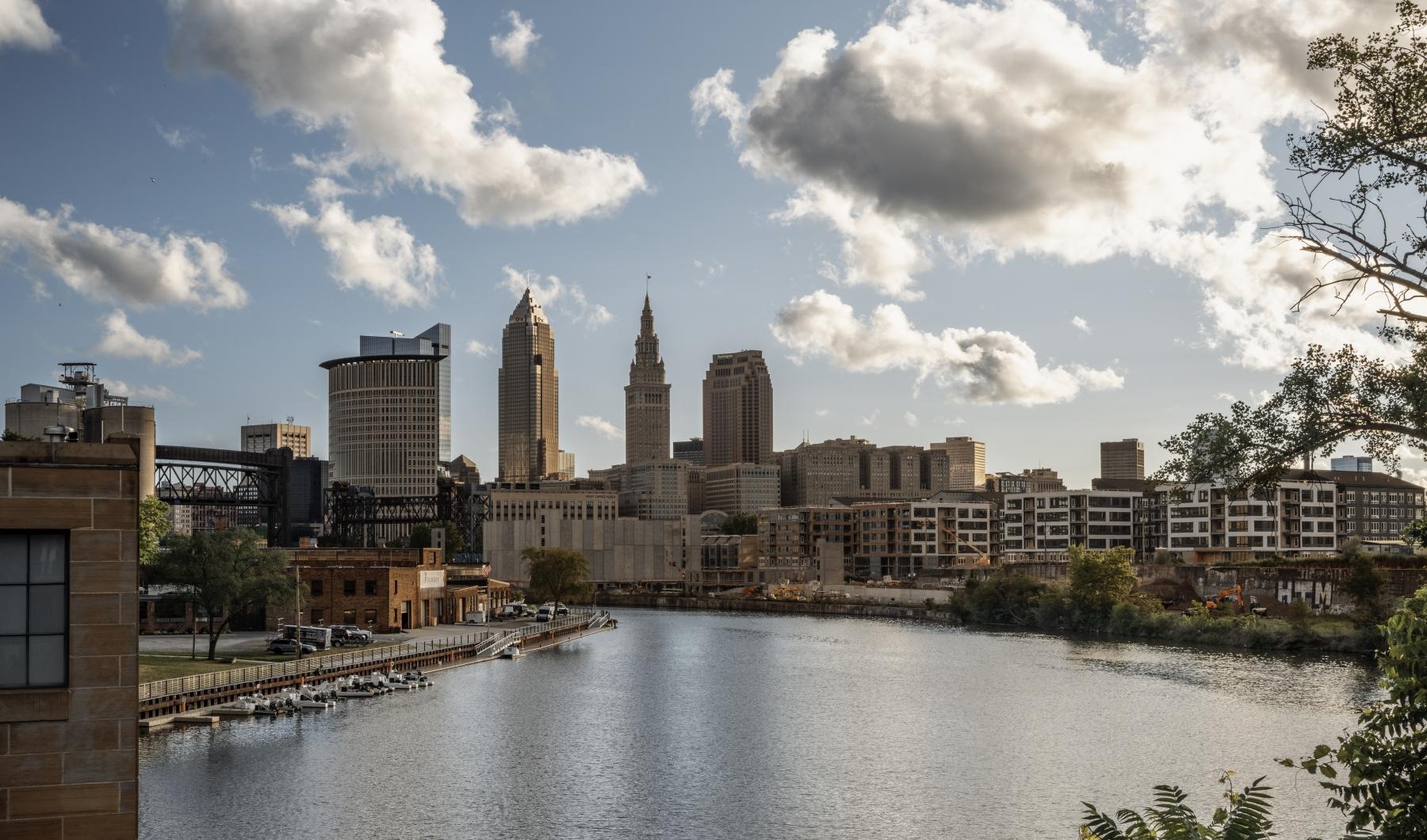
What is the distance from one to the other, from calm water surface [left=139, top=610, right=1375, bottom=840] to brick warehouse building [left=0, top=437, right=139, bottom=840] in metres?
27.7

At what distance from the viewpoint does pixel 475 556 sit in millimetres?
162375

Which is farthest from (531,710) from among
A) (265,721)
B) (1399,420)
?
(1399,420)

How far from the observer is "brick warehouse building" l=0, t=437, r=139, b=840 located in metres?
17.3

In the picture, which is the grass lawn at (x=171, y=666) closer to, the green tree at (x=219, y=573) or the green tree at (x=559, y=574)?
the green tree at (x=219, y=573)

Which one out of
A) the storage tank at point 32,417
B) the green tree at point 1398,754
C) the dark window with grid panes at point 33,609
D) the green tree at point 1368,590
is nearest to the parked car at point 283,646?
the storage tank at point 32,417

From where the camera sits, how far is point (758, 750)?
61.6 m

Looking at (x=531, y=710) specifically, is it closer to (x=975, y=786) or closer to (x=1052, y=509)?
(x=975, y=786)

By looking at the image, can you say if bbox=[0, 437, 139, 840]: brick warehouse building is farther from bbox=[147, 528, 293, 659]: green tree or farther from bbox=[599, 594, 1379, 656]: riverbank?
bbox=[599, 594, 1379, 656]: riverbank

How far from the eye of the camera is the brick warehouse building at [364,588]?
340 ft

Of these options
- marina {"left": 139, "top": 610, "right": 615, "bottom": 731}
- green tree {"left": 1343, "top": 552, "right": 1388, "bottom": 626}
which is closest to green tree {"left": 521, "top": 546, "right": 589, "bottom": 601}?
marina {"left": 139, "top": 610, "right": 615, "bottom": 731}

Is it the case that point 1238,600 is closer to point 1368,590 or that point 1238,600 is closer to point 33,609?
point 1368,590

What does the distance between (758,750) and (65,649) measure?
4708 centimetres

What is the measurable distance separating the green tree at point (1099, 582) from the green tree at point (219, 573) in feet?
271

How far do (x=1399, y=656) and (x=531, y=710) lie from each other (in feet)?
204
